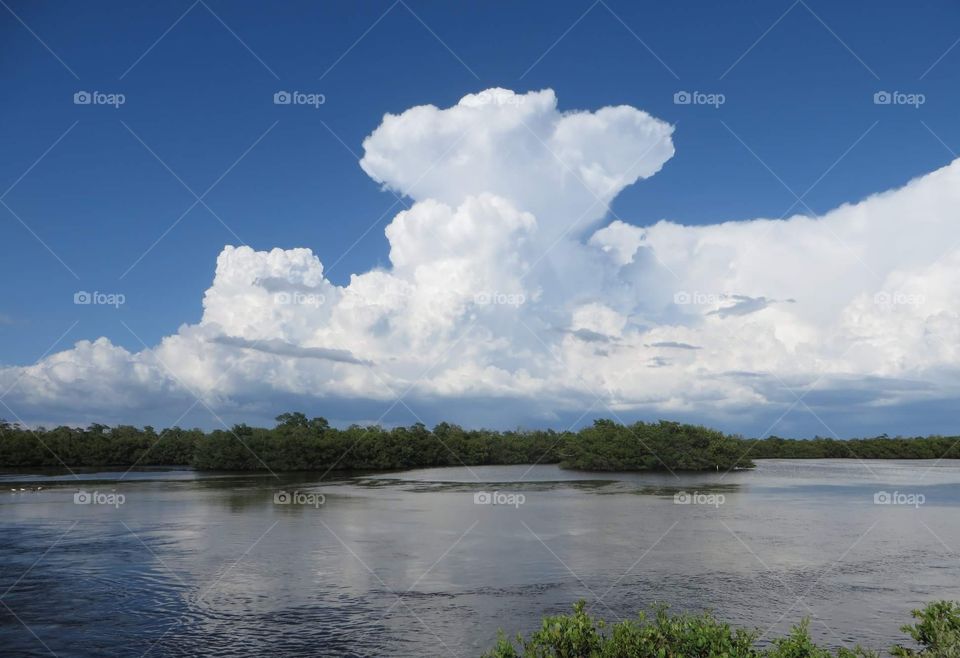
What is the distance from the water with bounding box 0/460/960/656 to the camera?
1617 cm

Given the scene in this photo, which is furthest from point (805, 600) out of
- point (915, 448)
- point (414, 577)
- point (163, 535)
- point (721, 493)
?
point (915, 448)

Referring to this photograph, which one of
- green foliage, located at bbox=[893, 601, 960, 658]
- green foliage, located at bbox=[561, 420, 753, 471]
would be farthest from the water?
green foliage, located at bbox=[561, 420, 753, 471]

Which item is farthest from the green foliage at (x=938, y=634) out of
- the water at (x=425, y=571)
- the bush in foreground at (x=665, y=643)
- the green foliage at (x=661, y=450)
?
the green foliage at (x=661, y=450)

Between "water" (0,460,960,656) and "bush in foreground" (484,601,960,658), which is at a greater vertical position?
"bush in foreground" (484,601,960,658)

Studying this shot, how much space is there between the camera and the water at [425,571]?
16.2 meters

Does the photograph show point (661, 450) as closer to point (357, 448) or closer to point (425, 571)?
point (357, 448)

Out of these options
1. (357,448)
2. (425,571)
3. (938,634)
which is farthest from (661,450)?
(938,634)

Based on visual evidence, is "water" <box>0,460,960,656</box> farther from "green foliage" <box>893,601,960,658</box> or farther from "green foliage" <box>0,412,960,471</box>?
"green foliage" <box>0,412,960,471</box>

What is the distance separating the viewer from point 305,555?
84.3ft

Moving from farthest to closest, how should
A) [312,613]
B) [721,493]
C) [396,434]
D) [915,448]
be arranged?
[915,448]
[396,434]
[721,493]
[312,613]

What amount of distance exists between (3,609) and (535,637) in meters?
16.7

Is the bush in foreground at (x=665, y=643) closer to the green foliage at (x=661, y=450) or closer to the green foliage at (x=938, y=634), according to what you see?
the green foliage at (x=938, y=634)

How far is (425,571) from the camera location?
74.6ft

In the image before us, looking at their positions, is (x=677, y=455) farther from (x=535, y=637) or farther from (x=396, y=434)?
(x=535, y=637)
